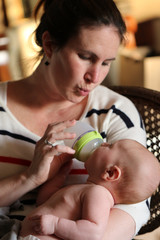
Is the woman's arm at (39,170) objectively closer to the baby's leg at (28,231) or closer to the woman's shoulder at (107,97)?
the baby's leg at (28,231)

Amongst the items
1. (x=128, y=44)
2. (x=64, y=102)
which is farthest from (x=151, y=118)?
(x=128, y=44)

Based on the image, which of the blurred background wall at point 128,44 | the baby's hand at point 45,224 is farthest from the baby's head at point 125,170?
→ the blurred background wall at point 128,44

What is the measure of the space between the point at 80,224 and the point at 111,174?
0.67ft

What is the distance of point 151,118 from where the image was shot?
1396mm

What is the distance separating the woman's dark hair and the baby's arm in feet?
1.95

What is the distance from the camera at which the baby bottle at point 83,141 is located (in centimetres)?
106

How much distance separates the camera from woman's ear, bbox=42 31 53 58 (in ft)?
3.99

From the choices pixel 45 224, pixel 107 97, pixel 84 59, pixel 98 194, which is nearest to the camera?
pixel 45 224

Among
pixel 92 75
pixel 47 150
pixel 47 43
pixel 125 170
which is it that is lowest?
pixel 125 170

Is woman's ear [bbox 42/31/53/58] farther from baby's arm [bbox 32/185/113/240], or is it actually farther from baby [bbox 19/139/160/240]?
baby's arm [bbox 32/185/113/240]

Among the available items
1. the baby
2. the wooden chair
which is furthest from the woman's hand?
the wooden chair

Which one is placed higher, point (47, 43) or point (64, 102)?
point (47, 43)

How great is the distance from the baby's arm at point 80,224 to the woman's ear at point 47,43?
1.99 feet

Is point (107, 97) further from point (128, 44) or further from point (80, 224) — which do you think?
point (128, 44)
